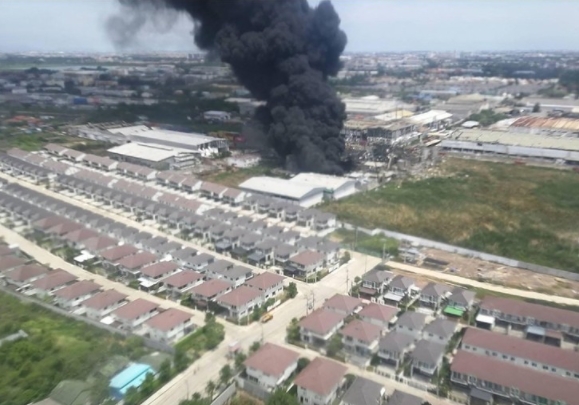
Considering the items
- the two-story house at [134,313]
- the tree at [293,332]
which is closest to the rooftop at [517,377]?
the tree at [293,332]

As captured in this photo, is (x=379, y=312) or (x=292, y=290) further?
(x=292, y=290)

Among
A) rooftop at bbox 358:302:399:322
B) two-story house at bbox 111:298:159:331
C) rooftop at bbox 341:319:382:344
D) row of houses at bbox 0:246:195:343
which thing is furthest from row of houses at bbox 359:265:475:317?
two-story house at bbox 111:298:159:331

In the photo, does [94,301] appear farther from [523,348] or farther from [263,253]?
[523,348]

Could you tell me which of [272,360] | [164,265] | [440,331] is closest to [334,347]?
[272,360]

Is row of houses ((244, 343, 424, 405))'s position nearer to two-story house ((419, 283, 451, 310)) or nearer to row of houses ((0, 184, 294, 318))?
row of houses ((0, 184, 294, 318))

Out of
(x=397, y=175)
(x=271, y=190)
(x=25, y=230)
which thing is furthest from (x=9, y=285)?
(x=397, y=175)

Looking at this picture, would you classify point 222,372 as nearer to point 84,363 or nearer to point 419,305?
point 84,363

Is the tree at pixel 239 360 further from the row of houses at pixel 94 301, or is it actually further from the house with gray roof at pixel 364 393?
the house with gray roof at pixel 364 393
